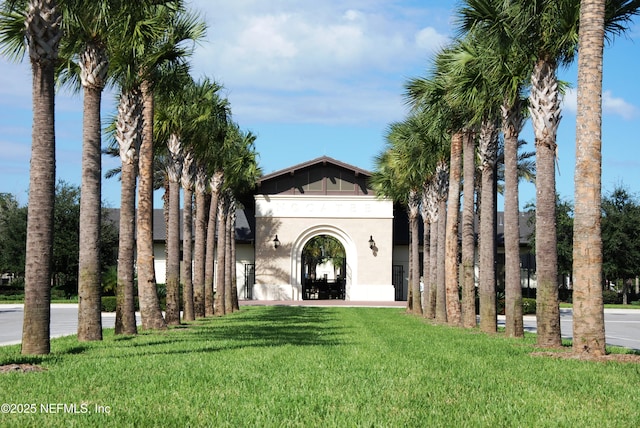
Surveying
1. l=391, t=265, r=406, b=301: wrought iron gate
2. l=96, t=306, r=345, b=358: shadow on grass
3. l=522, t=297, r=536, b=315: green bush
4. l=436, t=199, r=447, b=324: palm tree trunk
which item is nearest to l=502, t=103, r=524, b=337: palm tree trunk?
l=96, t=306, r=345, b=358: shadow on grass

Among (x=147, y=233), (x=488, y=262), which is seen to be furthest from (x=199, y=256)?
(x=488, y=262)

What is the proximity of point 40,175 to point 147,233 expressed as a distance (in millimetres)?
8381

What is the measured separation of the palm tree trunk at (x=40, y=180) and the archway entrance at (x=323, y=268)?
36754 millimetres

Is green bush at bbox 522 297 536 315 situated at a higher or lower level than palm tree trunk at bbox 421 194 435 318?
lower

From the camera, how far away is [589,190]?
41.0ft

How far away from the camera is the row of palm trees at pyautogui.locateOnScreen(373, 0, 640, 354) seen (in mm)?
12586

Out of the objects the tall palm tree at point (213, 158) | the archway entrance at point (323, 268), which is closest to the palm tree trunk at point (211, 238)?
the tall palm tree at point (213, 158)

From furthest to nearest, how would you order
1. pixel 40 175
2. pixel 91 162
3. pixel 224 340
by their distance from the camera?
pixel 224 340, pixel 91 162, pixel 40 175

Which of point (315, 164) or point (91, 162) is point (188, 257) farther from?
Answer: point (315, 164)

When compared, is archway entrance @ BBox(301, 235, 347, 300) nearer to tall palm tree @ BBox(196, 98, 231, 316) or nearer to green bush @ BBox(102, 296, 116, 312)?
green bush @ BBox(102, 296, 116, 312)

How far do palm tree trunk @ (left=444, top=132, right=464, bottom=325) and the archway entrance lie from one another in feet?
78.1

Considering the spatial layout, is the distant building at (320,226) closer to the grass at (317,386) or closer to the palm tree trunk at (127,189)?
the palm tree trunk at (127,189)

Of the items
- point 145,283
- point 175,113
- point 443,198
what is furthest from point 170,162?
point 443,198

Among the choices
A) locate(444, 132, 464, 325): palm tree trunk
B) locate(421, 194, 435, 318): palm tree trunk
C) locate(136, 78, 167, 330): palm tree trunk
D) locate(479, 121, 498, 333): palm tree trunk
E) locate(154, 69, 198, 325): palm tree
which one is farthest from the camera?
locate(421, 194, 435, 318): palm tree trunk
